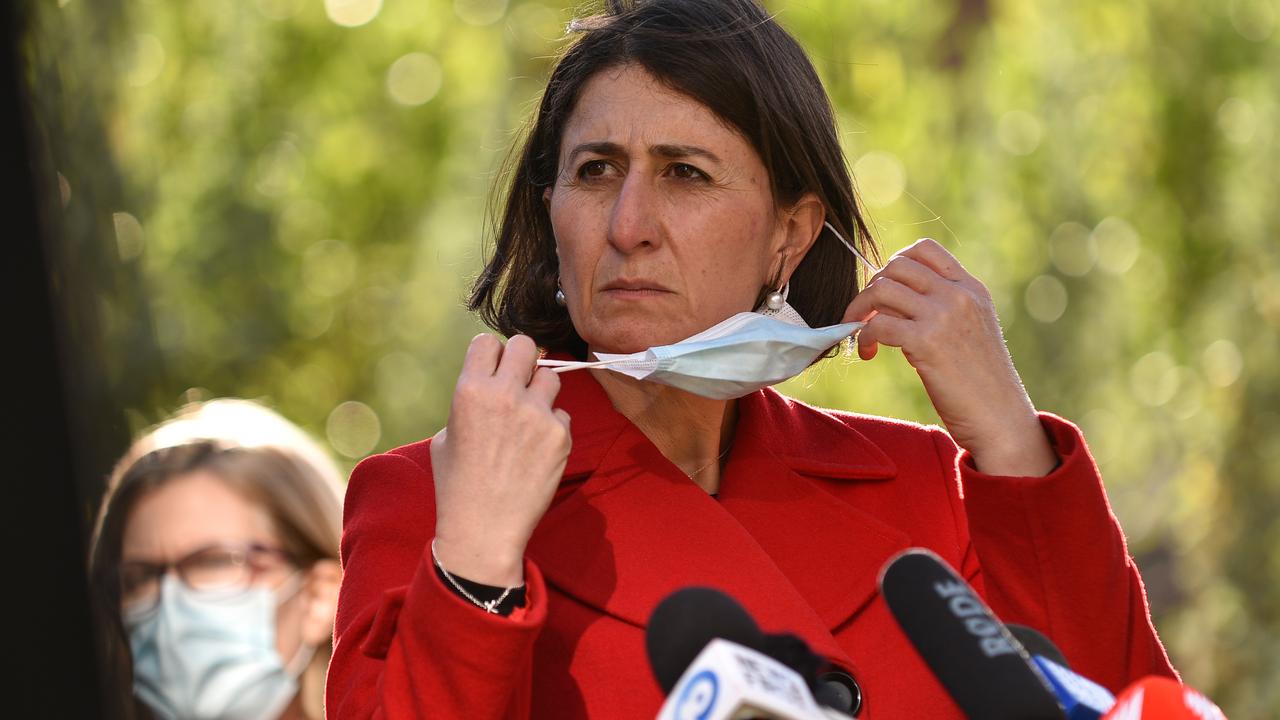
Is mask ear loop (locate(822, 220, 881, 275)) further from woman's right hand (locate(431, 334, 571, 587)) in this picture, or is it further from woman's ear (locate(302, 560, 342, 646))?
woman's ear (locate(302, 560, 342, 646))

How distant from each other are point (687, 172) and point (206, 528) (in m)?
2.51

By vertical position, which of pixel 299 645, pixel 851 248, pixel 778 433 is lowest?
pixel 299 645

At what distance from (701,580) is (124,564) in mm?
2533

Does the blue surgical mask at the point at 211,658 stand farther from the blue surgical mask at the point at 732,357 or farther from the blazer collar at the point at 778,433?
the blue surgical mask at the point at 732,357

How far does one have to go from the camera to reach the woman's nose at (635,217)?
3486 mm

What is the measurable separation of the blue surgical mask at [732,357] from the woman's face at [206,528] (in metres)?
2.14

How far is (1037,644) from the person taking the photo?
2.23 meters

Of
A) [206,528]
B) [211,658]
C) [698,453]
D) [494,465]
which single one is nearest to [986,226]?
[206,528]

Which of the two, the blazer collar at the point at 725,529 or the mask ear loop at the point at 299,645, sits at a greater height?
the blazer collar at the point at 725,529

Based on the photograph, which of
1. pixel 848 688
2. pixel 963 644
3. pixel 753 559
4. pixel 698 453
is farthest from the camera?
pixel 698 453

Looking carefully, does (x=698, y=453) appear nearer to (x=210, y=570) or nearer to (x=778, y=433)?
(x=778, y=433)

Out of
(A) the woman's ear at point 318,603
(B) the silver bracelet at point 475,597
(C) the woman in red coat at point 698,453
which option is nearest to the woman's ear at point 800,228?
(C) the woman in red coat at point 698,453

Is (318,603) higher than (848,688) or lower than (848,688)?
lower

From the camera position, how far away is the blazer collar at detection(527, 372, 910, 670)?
130 inches
